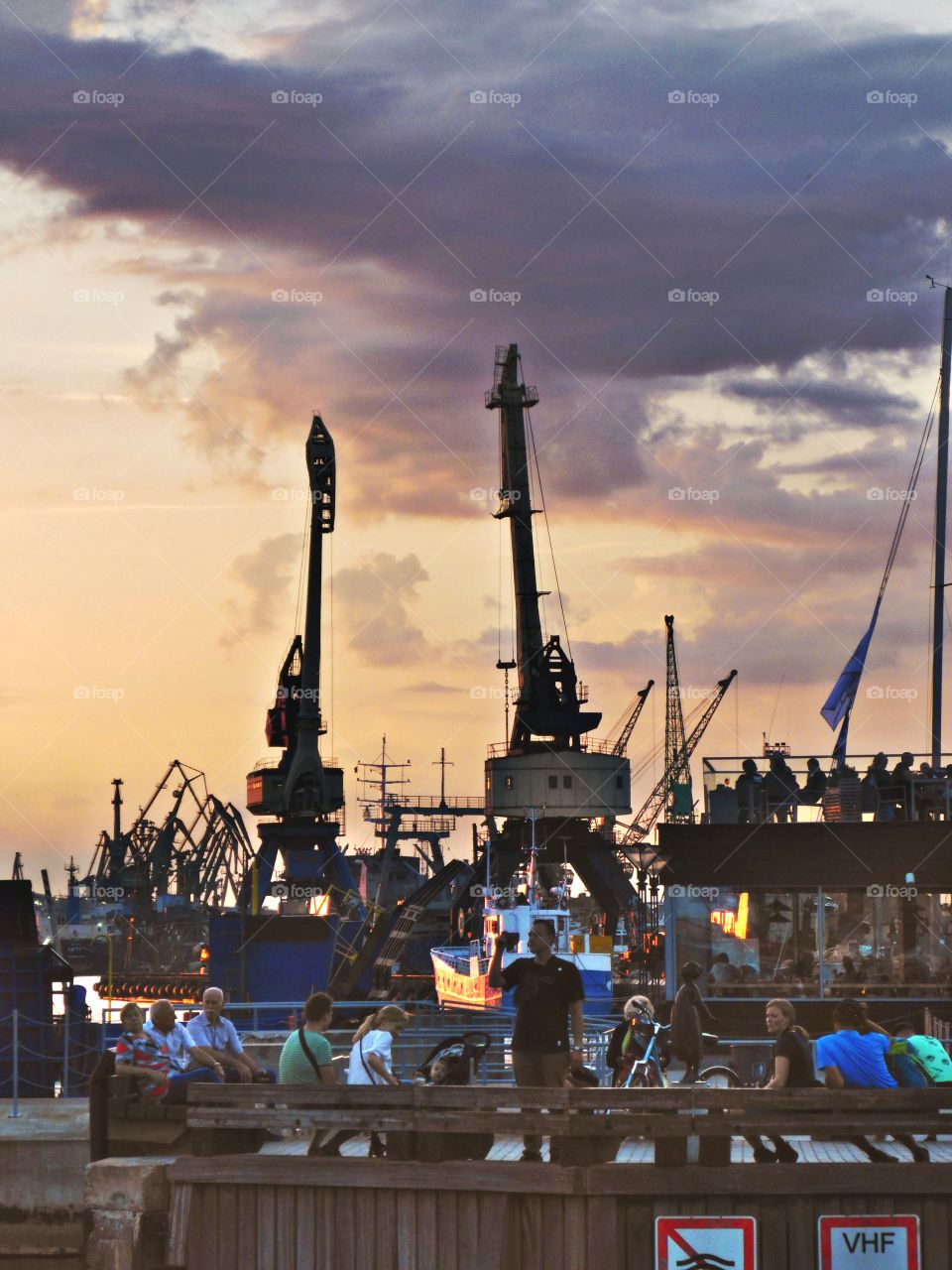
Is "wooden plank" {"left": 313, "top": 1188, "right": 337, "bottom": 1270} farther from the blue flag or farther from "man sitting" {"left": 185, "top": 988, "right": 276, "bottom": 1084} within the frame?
the blue flag

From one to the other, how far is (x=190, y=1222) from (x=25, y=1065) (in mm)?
19218

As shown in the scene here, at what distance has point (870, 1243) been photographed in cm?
1656

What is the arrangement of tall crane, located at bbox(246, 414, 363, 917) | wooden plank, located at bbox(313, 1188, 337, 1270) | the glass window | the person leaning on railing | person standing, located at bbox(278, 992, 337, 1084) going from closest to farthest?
wooden plank, located at bbox(313, 1188, 337, 1270), person standing, located at bbox(278, 992, 337, 1084), the person leaning on railing, the glass window, tall crane, located at bbox(246, 414, 363, 917)

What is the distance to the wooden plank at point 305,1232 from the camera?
1692 centimetres

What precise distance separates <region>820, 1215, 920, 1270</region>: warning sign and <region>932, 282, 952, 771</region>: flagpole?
27.0 meters

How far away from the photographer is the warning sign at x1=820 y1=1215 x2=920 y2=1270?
54.3ft

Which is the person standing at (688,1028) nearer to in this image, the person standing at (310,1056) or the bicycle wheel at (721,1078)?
the bicycle wheel at (721,1078)

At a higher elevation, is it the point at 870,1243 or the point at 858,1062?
the point at 858,1062

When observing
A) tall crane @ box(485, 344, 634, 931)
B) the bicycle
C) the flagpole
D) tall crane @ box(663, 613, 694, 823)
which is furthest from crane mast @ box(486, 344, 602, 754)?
the bicycle

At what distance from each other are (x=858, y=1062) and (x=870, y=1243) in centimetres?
154

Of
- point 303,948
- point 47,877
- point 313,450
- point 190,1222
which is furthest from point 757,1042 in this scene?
point 47,877

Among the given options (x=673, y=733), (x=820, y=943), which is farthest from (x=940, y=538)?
(x=673, y=733)

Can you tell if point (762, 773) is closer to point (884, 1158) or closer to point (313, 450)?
point (884, 1158)

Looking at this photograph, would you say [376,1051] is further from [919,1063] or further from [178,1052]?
[919,1063]
